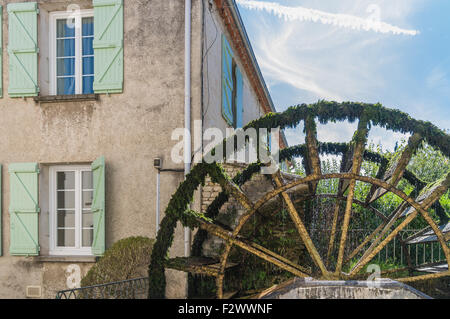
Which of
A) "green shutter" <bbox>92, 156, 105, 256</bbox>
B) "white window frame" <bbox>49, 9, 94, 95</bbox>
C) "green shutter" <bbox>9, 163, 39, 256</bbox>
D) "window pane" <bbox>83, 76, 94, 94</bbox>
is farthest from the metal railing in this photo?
"white window frame" <bbox>49, 9, 94, 95</bbox>

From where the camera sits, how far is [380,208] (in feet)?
29.4

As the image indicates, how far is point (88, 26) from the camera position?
7305 millimetres

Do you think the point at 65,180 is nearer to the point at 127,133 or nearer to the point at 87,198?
the point at 87,198

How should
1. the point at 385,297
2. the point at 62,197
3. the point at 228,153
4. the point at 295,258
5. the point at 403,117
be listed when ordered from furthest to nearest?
1. the point at 62,197
2. the point at 295,258
3. the point at 228,153
4. the point at 403,117
5. the point at 385,297

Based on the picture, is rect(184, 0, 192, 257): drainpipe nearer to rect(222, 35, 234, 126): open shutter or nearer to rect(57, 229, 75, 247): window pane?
rect(222, 35, 234, 126): open shutter

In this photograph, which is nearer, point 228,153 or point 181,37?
point 228,153

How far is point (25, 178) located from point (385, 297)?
204 inches

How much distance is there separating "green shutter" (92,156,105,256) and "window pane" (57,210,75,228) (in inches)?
21.0

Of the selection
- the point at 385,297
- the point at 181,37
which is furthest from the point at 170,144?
the point at 385,297

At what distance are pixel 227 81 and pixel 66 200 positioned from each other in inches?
131

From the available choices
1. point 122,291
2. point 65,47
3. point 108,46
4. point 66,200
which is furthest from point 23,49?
point 122,291

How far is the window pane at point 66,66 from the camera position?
737cm

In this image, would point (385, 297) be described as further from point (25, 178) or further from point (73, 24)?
point (73, 24)
